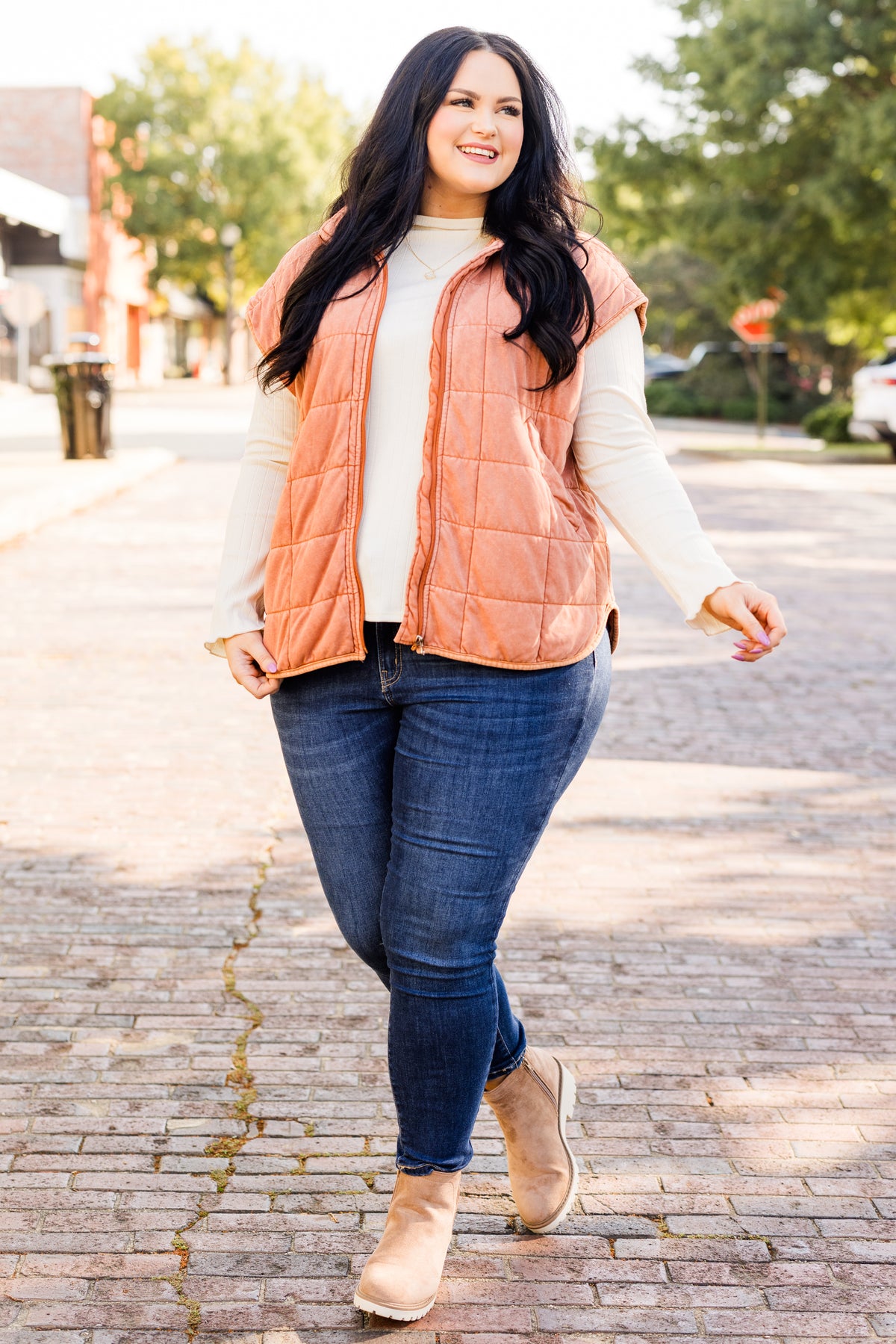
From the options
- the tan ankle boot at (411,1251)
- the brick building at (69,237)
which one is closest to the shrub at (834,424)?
the brick building at (69,237)

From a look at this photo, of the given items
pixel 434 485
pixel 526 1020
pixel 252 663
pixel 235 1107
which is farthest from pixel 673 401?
pixel 434 485

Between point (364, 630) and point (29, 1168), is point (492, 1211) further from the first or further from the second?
point (364, 630)

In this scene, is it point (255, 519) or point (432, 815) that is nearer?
point (432, 815)

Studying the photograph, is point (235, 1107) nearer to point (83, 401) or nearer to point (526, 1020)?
point (526, 1020)

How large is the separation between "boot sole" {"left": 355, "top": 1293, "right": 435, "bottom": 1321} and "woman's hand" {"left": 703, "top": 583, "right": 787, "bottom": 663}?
1139 mm

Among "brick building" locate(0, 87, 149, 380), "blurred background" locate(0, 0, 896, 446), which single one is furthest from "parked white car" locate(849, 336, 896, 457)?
"brick building" locate(0, 87, 149, 380)

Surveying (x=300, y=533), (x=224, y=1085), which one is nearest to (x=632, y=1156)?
(x=224, y=1085)

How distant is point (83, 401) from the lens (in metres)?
18.9

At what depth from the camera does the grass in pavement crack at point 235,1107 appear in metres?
2.60

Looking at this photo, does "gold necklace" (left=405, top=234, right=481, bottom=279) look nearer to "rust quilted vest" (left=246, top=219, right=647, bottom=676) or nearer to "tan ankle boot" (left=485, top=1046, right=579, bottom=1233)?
"rust quilted vest" (left=246, top=219, right=647, bottom=676)

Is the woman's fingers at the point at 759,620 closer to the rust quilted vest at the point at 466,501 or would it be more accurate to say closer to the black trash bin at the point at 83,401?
the rust quilted vest at the point at 466,501

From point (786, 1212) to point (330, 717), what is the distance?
1273 mm

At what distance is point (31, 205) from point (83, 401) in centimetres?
2642

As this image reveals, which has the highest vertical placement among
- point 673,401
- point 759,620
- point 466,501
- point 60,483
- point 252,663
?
point 466,501
